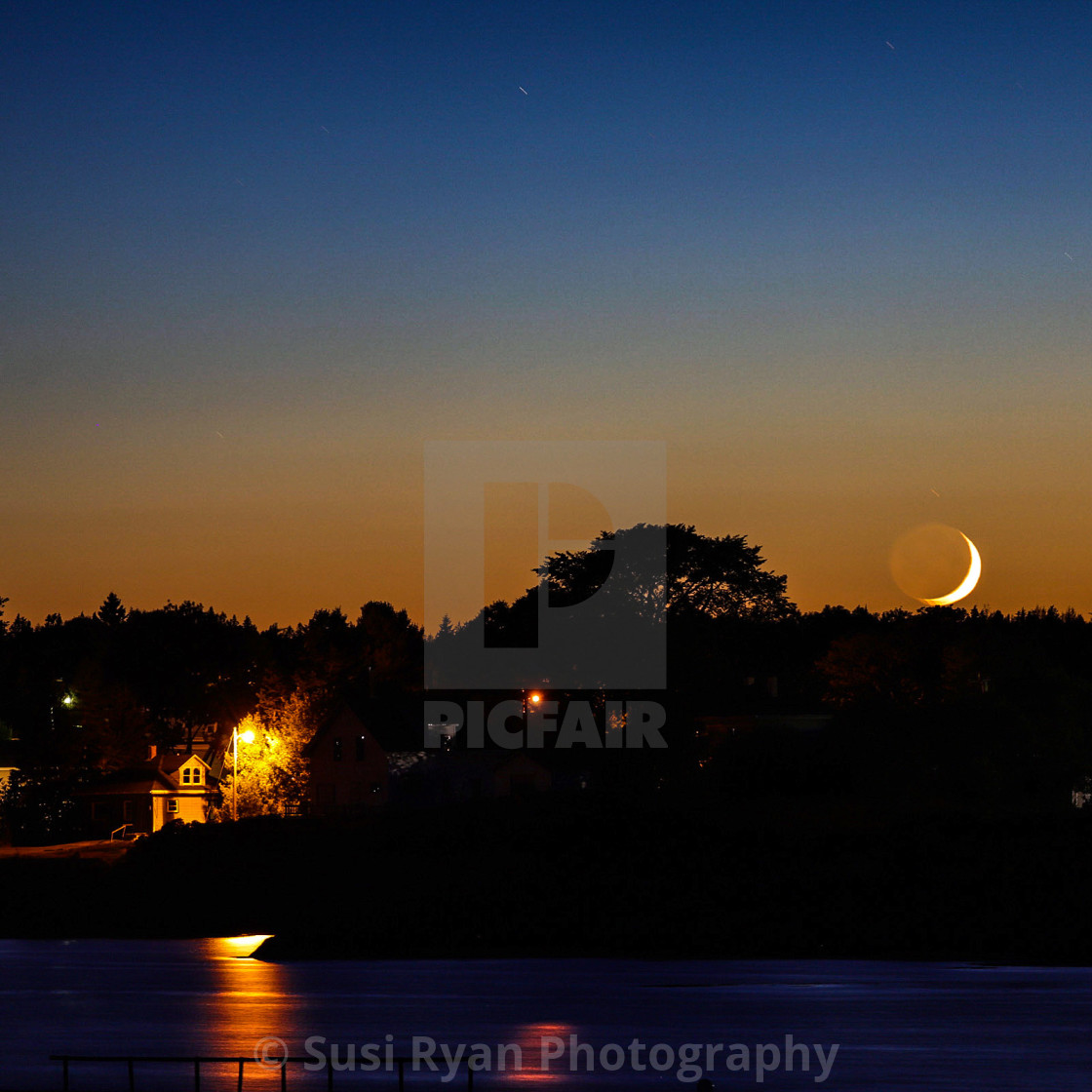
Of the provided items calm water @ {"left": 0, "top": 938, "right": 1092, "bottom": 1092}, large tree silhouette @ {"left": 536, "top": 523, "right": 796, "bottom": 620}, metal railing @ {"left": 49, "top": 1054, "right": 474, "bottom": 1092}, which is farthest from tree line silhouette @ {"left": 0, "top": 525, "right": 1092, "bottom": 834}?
metal railing @ {"left": 49, "top": 1054, "right": 474, "bottom": 1092}

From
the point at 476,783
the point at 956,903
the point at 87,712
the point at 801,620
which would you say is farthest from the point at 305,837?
the point at 801,620

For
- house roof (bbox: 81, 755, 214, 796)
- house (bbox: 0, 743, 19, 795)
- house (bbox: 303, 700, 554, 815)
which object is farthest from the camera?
house (bbox: 0, 743, 19, 795)

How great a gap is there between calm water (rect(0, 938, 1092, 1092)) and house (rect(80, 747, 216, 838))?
58.6 meters

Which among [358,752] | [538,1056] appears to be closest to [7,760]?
[358,752]

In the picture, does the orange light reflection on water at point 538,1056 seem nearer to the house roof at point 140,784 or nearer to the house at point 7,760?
the house roof at point 140,784

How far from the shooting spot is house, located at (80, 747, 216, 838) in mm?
112875

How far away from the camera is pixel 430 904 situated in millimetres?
62875

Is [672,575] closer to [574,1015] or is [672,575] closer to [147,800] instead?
[147,800]

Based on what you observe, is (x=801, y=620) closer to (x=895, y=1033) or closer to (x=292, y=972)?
(x=292, y=972)

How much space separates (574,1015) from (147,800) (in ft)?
279

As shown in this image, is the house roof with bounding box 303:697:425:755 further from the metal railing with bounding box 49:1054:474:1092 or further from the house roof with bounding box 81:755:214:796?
the metal railing with bounding box 49:1054:474:1092

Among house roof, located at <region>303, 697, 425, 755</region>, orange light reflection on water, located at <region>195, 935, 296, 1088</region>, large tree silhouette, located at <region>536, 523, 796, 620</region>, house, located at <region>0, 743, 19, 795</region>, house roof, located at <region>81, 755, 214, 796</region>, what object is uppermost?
large tree silhouette, located at <region>536, 523, 796, 620</region>

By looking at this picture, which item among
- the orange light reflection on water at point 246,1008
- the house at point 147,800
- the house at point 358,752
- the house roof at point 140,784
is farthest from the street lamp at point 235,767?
the orange light reflection on water at point 246,1008

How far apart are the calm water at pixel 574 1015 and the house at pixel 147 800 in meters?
58.6
